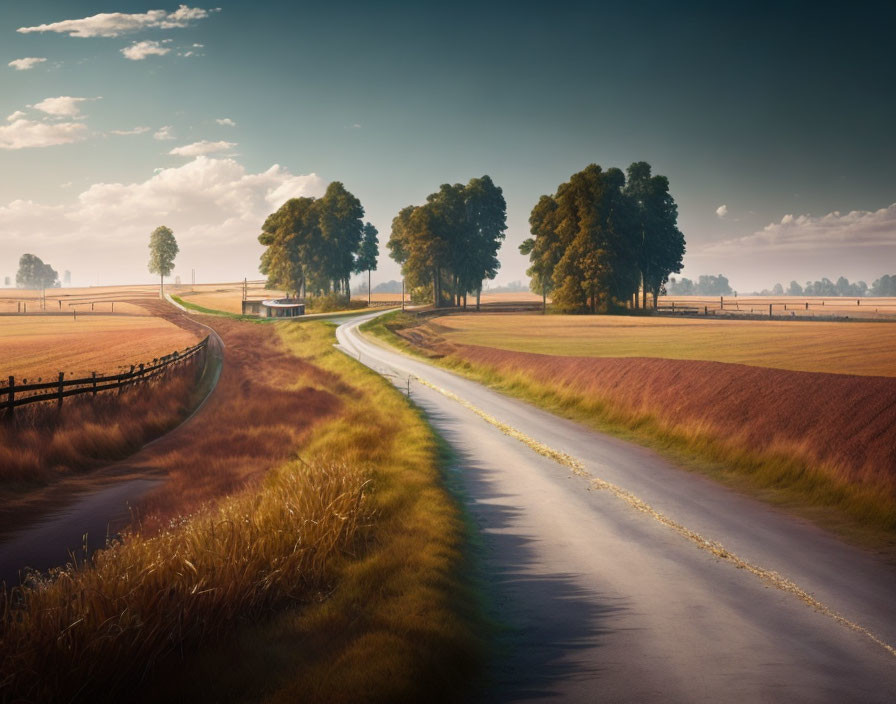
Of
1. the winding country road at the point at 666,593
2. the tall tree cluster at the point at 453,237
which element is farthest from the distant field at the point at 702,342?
the tall tree cluster at the point at 453,237

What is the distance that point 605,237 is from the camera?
86562 millimetres

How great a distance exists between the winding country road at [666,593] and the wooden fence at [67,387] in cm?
1505

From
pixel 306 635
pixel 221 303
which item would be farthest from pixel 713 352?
pixel 221 303

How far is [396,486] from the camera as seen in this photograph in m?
15.2

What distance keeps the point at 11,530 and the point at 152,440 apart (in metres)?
12.4

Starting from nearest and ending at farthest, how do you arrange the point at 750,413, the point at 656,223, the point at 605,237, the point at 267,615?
the point at 267,615 < the point at 750,413 < the point at 605,237 < the point at 656,223

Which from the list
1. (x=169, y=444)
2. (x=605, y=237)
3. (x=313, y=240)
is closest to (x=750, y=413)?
(x=169, y=444)

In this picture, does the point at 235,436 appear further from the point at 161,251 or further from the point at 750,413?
the point at 161,251

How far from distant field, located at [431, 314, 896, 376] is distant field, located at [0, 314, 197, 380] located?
26783 mm

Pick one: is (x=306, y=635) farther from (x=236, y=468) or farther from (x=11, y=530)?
(x=236, y=468)

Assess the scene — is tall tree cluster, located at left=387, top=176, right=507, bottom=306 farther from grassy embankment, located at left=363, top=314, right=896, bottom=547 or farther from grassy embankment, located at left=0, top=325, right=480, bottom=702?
grassy embankment, located at left=0, top=325, right=480, bottom=702

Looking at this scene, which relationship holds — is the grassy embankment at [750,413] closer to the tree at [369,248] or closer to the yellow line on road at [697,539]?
the yellow line on road at [697,539]

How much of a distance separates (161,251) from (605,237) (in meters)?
130

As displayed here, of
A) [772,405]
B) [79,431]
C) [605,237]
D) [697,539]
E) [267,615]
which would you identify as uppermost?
[605,237]
